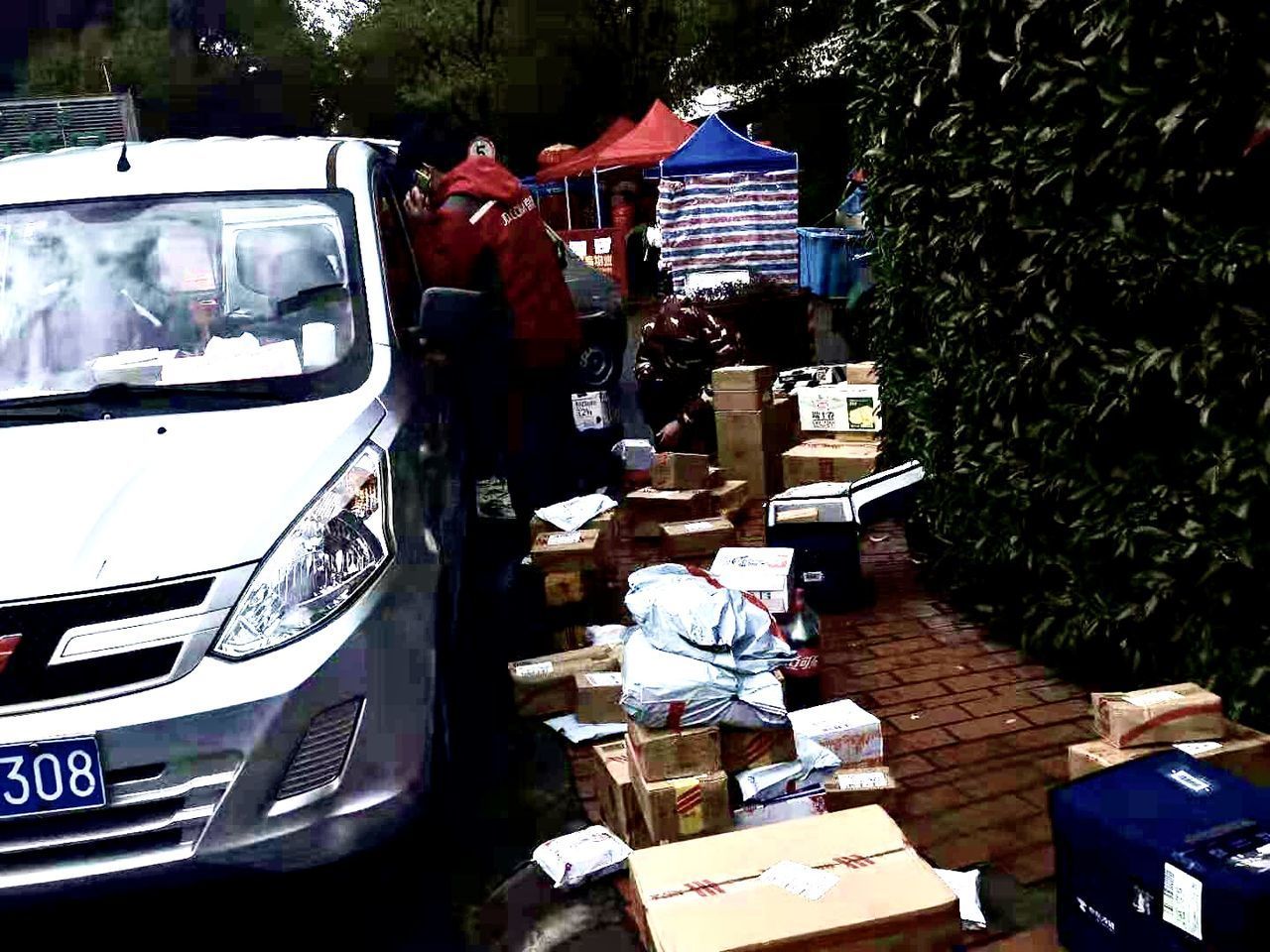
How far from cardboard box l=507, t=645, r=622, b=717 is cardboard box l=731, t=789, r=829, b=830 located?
127cm

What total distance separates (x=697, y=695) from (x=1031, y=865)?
1078 mm

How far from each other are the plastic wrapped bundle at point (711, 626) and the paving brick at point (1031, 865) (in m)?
0.91

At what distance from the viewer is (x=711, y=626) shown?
382cm

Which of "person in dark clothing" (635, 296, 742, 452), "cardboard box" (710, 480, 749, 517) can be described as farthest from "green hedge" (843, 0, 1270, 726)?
"person in dark clothing" (635, 296, 742, 452)

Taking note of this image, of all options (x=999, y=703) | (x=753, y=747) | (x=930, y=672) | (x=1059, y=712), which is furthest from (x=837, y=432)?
(x=753, y=747)

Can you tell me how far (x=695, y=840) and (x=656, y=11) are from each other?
33132 mm

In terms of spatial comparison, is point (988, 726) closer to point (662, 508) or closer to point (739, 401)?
point (662, 508)

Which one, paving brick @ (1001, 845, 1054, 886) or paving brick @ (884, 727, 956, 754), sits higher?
paving brick @ (884, 727, 956, 754)

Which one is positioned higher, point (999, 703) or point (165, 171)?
point (165, 171)

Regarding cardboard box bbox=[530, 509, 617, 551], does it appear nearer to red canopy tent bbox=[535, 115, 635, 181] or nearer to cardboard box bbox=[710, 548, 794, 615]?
cardboard box bbox=[710, 548, 794, 615]

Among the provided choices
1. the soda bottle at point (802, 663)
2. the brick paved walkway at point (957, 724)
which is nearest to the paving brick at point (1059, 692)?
the brick paved walkway at point (957, 724)

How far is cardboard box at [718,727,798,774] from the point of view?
3570 millimetres

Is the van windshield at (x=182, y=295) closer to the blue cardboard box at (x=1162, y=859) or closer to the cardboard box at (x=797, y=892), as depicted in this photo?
the cardboard box at (x=797, y=892)

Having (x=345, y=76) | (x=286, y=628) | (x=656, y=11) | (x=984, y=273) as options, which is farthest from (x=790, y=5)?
(x=286, y=628)
